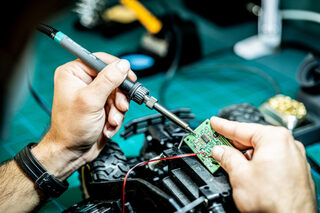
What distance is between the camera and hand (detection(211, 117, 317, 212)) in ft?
2.42

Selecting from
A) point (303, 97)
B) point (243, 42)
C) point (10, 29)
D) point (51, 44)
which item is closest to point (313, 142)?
point (303, 97)

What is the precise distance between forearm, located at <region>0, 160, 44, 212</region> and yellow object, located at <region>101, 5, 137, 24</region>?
1300 mm

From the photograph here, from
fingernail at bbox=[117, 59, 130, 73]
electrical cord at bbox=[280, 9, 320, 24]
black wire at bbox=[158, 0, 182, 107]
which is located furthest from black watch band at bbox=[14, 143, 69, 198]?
electrical cord at bbox=[280, 9, 320, 24]

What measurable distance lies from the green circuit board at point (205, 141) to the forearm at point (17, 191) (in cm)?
51

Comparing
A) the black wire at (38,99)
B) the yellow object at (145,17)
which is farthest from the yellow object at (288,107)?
the black wire at (38,99)

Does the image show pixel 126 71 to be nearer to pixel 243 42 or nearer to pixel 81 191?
pixel 81 191

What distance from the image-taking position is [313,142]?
1344 millimetres

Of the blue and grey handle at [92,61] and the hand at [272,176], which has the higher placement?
the blue and grey handle at [92,61]

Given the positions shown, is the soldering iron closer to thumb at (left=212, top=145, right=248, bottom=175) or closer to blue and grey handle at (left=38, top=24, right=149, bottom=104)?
blue and grey handle at (left=38, top=24, right=149, bottom=104)

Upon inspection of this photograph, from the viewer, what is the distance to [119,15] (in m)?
2.09

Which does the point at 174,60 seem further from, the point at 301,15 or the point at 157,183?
the point at 157,183

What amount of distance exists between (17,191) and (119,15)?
55.2 inches

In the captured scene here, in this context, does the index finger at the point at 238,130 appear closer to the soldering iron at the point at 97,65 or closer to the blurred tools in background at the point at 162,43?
the soldering iron at the point at 97,65

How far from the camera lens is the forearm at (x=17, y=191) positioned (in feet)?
3.21
